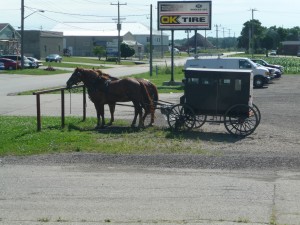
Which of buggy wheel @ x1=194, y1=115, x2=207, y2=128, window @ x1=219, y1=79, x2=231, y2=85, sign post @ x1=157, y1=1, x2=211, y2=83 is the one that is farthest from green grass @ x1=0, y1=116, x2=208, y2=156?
sign post @ x1=157, y1=1, x2=211, y2=83

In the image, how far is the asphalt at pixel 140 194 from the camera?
28.7 feet

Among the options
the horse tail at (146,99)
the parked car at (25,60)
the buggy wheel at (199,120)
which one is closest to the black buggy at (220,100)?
the buggy wheel at (199,120)

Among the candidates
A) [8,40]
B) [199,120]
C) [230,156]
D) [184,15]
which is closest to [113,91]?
[199,120]

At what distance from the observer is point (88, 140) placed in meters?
16.4

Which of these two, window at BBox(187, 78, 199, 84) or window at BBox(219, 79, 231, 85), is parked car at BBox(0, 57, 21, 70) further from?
window at BBox(219, 79, 231, 85)

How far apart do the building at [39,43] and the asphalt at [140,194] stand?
94.8 meters

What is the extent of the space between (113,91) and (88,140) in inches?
127

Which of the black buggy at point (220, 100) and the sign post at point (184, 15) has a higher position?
the sign post at point (184, 15)

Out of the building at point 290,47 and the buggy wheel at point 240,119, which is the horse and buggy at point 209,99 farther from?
the building at point 290,47

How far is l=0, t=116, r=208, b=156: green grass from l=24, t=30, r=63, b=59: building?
8855 cm

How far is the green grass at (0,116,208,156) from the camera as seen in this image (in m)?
15.0

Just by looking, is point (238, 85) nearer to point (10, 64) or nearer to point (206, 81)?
point (206, 81)

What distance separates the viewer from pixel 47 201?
9.78 meters

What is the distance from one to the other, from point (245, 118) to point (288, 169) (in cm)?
520
